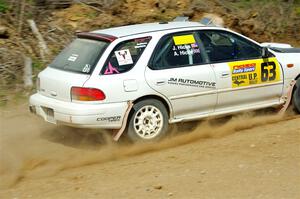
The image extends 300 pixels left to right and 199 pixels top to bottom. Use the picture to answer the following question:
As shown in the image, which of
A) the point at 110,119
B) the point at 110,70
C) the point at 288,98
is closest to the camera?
the point at 110,119

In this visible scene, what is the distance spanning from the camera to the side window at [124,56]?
7.84 m

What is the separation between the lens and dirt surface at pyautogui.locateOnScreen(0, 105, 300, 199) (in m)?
6.29

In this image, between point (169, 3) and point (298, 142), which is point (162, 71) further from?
point (169, 3)

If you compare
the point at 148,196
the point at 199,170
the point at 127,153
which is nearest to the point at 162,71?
the point at 127,153

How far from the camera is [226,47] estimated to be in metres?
8.73

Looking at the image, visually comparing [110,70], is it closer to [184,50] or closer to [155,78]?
[155,78]

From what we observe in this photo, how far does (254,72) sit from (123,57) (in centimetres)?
203

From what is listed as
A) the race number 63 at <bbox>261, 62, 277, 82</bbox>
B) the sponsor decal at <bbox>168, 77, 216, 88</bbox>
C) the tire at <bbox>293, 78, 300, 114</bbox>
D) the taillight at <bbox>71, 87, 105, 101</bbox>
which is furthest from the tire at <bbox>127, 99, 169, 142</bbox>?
the tire at <bbox>293, 78, 300, 114</bbox>

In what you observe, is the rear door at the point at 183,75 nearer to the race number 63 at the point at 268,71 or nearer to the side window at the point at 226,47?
the side window at the point at 226,47

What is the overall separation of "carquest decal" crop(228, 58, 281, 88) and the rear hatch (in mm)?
1927

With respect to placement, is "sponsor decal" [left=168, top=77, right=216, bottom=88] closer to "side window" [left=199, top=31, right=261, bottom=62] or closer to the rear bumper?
"side window" [left=199, top=31, right=261, bottom=62]

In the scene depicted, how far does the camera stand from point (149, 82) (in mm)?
7953

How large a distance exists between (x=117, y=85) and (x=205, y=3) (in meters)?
7.35

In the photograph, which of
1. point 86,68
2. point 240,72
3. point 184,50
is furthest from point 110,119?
point 240,72
